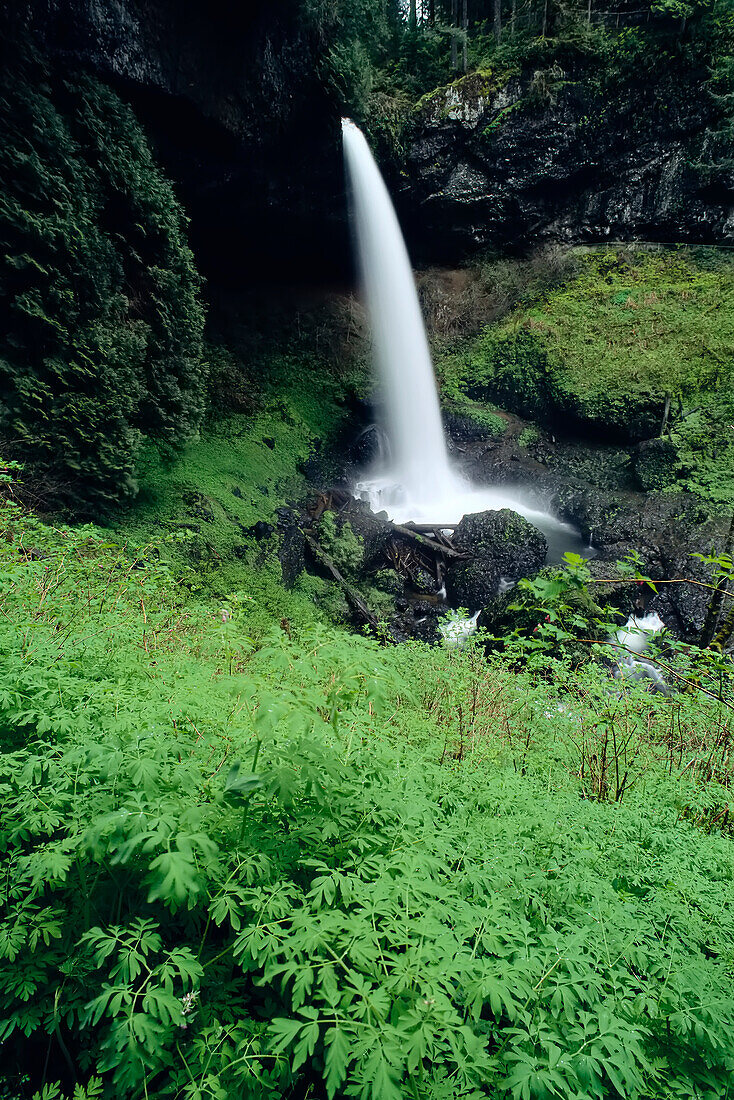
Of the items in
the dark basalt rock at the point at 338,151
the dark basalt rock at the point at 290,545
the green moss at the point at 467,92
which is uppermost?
the green moss at the point at 467,92

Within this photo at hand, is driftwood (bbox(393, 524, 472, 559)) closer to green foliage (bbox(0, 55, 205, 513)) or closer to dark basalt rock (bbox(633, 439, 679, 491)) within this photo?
dark basalt rock (bbox(633, 439, 679, 491))

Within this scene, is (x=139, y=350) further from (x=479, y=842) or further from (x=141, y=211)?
(x=479, y=842)

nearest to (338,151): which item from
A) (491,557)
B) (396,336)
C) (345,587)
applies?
(396,336)

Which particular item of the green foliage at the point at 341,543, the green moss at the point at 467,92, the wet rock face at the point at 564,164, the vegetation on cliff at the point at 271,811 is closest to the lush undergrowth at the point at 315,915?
the vegetation on cliff at the point at 271,811

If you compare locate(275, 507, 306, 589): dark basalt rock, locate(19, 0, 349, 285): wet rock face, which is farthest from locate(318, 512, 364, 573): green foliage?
locate(19, 0, 349, 285): wet rock face

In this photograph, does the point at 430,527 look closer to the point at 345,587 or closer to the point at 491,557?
the point at 491,557

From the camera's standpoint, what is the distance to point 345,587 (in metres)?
9.01

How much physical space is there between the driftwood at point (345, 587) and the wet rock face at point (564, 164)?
38.1 ft

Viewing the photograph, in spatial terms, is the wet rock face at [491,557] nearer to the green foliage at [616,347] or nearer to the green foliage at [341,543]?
the green foliage at [341,543]

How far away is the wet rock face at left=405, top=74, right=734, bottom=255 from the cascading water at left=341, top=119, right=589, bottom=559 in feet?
6.03

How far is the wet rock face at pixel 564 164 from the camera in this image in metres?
13.6

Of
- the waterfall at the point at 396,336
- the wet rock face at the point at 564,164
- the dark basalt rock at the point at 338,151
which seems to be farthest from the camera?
the wet rock face at the point at 564,164

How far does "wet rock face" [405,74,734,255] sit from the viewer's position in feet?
44.5

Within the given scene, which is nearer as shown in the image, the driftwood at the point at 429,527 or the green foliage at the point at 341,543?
the green foliage at the point at 341,543
